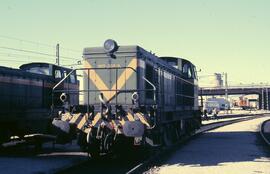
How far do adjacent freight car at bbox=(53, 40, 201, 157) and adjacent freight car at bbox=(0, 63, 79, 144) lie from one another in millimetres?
1577

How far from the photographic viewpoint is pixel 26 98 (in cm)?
1406

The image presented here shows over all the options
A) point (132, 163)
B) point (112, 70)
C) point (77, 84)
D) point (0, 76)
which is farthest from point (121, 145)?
point (77, 84)

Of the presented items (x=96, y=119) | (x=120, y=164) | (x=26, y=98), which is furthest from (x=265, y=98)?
(x=96, y=119)

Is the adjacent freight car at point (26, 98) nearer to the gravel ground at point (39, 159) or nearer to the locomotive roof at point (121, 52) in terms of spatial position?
the gravel ground at point (39, 159)

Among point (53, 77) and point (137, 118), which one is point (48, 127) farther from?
point (137, 118)

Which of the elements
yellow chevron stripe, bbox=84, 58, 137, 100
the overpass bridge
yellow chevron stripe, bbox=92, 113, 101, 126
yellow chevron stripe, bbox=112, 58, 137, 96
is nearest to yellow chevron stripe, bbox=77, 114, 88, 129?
yellow chevron stripe, bbox=92, 113, 101, 126

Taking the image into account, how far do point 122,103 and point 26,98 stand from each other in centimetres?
498

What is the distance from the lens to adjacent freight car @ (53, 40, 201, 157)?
945cm

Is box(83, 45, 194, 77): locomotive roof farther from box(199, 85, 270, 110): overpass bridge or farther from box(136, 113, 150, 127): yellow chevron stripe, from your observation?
box(199, 85, 270, 110): overpass bridge

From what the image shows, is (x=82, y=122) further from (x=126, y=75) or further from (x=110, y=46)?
(x=110, y=46)

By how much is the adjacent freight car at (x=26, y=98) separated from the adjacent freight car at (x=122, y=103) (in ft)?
5.17

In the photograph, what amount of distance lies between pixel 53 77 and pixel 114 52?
5.57 meters

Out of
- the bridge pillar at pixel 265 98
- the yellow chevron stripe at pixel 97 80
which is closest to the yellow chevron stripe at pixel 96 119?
the yellow chevron stripe at pixel 97 80

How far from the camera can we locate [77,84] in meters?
17.6
